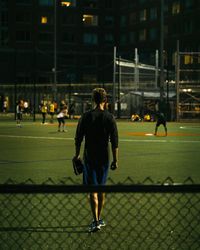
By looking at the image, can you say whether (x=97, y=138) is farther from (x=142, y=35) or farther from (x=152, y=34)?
(x=142, y=35)

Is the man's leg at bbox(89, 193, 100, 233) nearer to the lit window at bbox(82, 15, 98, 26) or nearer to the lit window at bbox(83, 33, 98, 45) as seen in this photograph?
the lit window at bbox(83, 33, 98, 45)

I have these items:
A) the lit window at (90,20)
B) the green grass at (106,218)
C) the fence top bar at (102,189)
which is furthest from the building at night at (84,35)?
the fence top bar at (102,189)

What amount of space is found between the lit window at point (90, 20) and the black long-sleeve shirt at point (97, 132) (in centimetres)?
10097

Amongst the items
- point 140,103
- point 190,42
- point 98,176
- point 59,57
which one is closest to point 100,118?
point 98,176

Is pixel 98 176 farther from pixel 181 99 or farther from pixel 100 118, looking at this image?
pixel 181 99

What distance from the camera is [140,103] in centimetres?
5316

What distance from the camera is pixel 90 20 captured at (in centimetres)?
10838

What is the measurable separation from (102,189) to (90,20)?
105578mm

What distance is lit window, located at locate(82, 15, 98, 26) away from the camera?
107938 mm

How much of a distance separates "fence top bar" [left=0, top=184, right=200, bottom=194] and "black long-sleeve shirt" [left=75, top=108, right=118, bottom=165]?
372 centimetres

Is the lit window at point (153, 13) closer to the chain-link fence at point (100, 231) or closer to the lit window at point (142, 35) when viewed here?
the lit window at point (142, 35)

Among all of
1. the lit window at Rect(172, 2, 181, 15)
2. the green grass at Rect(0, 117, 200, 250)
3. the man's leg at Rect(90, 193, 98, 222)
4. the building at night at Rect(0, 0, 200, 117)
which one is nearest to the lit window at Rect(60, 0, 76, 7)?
the building at night at Rect(0, 0, 200, 117)

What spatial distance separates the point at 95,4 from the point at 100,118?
102 metres

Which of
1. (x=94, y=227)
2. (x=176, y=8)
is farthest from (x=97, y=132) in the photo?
(x=176, y=8)
